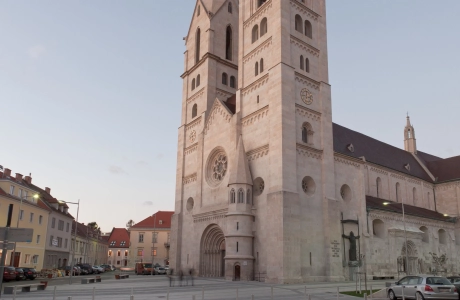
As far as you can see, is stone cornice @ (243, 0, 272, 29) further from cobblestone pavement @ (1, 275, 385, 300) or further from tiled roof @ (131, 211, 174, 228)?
tiled roof @ (131, 211, 174, 228)

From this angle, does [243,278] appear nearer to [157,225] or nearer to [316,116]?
[316,116]

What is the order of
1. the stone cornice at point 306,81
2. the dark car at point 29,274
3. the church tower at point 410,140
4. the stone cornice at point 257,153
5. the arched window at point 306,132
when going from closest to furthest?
the stone cornice at point 257,153
the dark car at point 29,274
the arched window at point 306,132
the stone cornice at point 306,81
the church tower at point 410,140

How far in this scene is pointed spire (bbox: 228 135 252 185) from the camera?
34.3 m

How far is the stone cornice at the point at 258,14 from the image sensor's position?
3897 centimetres

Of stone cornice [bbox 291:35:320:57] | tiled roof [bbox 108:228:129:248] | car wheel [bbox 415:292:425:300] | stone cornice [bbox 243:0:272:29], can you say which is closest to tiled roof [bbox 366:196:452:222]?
stone cornice [bbox 291:35:320:57]

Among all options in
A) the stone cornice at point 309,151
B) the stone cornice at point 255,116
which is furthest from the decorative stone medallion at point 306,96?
the stone cornice at point 309,151

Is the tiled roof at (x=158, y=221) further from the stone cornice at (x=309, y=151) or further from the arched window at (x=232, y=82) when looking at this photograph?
the stone cornice at (x=309, y=151)

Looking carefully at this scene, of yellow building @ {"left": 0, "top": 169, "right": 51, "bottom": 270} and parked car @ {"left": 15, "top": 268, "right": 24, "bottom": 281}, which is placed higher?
yellow building @ {"left": 0, "top": 169, "right": 51, "bottom": 270}

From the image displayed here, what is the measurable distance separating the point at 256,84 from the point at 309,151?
822 cm

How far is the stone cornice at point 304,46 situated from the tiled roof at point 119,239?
2830 inches

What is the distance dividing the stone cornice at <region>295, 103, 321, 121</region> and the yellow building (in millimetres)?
29589

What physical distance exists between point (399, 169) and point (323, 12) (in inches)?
912

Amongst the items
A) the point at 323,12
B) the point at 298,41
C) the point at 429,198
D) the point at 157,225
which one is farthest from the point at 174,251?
the point at 157,225

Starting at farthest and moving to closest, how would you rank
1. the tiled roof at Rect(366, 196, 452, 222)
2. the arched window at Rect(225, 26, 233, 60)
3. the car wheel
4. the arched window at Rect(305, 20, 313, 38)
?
the arched window at Rect(225, 26, 233, 60) < the tiled roof at Rect(366, 196, 452, 222) < the arched window at Rect(305, 20, 313, 38) < the car wheel
